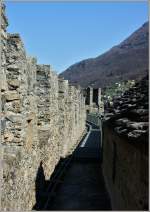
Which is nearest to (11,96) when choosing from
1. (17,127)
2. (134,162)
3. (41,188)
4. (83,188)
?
(17,127)

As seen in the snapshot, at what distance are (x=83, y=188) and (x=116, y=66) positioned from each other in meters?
121

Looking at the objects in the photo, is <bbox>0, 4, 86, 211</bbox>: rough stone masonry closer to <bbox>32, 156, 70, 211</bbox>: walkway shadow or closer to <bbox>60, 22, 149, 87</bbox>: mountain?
<bbox>32, 156, 70, 211</bbox>: walkway shadow

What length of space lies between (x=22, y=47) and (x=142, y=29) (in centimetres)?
17179

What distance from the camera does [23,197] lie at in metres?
9.06

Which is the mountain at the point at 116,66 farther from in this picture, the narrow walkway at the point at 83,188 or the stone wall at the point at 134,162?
the stone wall at the point at 134,162

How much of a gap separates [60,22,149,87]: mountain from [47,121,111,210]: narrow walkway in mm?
79050

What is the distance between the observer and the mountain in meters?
108

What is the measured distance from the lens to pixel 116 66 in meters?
134

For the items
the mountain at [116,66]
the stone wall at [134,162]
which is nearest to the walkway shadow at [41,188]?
the stone wall at [134,162]

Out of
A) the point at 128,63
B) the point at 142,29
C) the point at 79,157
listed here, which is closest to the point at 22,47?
the point at 79,157

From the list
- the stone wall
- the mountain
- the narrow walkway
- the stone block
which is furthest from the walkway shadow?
the mountain

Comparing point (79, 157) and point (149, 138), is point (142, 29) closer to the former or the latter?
point (79, 157)

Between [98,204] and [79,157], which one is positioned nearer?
[98,204]

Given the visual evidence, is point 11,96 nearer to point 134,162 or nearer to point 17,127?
point 17,127
